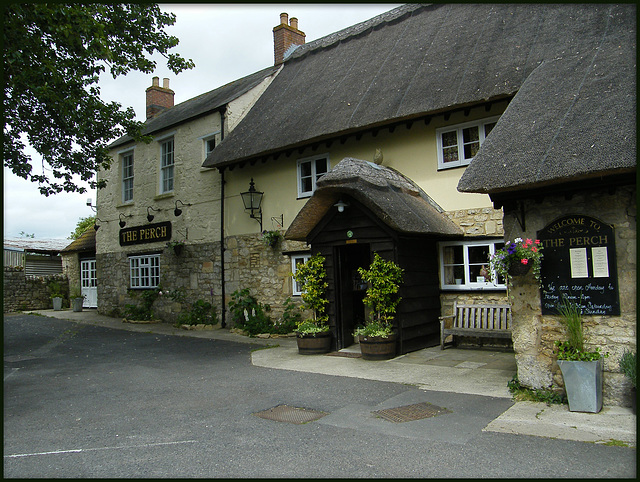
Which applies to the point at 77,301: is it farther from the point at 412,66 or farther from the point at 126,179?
the point at 412,66

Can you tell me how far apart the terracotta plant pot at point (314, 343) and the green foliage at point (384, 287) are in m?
1.13

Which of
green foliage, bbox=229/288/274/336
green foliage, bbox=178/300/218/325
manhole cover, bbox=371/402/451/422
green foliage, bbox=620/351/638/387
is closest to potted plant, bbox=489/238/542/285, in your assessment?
green foliage, bbox=620/351/638/387

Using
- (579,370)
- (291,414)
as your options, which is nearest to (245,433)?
(291,414)

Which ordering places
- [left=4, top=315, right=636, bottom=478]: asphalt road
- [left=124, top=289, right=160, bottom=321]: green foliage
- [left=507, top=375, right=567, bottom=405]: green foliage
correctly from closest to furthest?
[left=4, top=315, right=636, bottom=478]: asphalt road < [left=507, top=375, right=567, bottom=405]: green foliage < [left=124, top=289, right=160, bottom=321]: green foliage

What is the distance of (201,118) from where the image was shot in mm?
15852

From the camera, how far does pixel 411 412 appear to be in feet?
18.8

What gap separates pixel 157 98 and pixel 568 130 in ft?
62.5

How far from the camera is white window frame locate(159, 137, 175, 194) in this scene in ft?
55.2

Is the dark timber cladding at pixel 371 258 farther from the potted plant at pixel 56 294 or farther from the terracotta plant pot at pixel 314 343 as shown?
the potted plant at pixel 56 294

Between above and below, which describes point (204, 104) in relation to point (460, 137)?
above

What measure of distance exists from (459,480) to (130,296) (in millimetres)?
16219

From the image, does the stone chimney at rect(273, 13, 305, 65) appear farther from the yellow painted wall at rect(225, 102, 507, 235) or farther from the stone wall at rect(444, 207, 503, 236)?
the stone wall at rect(444, 207, 503, 236)

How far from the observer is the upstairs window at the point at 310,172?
12.6 meters

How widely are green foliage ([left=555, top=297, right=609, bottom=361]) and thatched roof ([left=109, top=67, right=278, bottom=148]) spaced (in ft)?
38.4
